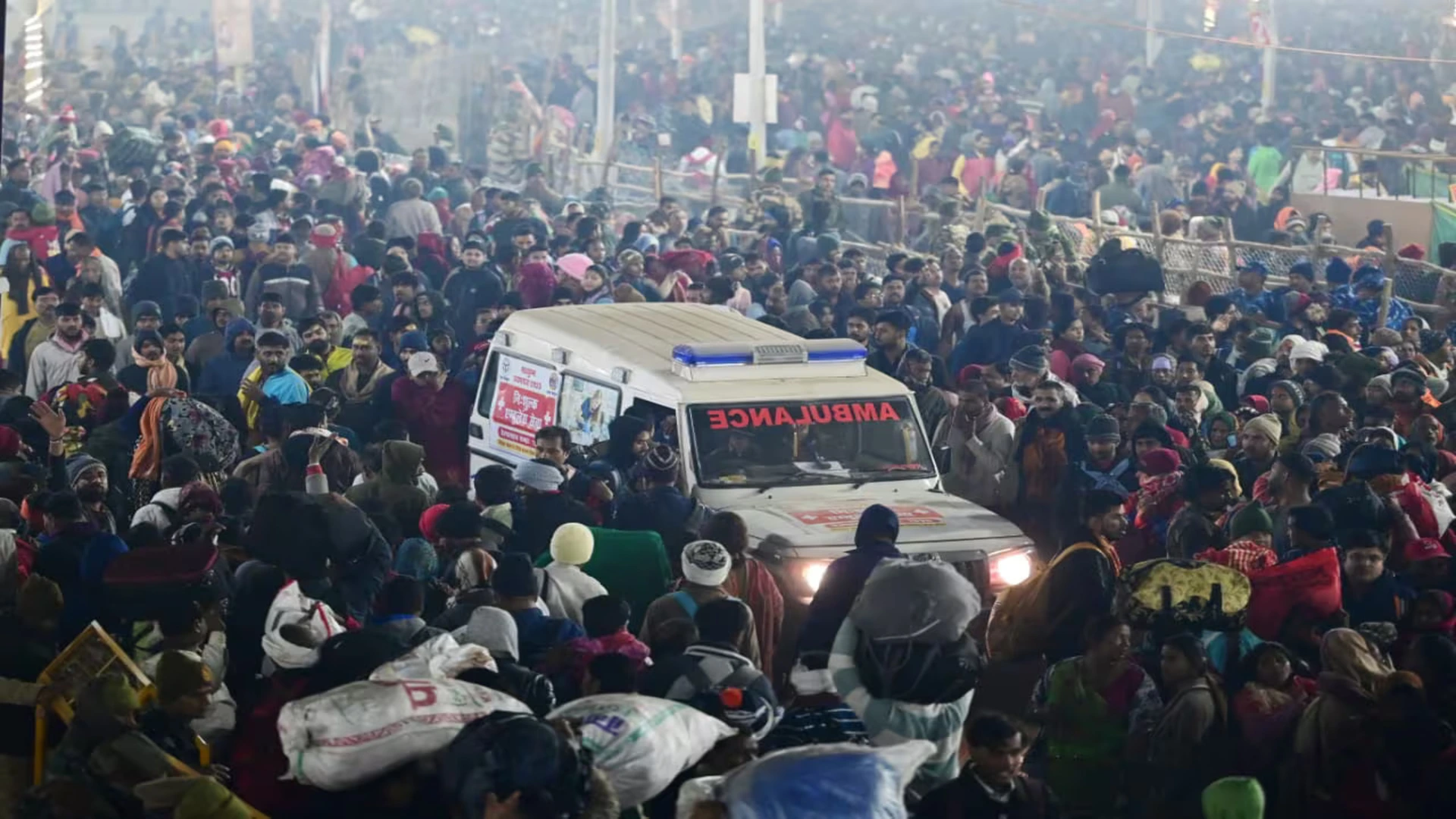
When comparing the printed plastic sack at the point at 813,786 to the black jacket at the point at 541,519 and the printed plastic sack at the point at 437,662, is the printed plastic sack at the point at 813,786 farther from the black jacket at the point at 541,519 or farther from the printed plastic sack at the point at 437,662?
the black jacket at the point at 541,519

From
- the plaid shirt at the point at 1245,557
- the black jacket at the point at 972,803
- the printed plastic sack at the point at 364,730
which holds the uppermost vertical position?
the printed plastic sack at the point at 364,730

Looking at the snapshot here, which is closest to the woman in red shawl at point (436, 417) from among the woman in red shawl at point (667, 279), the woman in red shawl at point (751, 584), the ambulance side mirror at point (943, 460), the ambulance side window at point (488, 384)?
the ambulance side window at point (488, 384)

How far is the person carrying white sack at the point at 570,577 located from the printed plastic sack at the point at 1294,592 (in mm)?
2663

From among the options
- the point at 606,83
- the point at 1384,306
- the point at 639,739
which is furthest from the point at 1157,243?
the point at 639,739

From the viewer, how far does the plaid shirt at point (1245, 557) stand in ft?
29.7

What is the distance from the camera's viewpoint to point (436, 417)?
12.9m

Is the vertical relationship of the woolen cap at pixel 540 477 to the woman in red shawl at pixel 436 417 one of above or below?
above

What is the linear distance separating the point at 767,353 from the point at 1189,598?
3681 mm

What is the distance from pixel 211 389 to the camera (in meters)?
13.5

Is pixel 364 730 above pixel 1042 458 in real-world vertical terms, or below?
above

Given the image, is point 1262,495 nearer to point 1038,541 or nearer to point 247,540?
point 1038,541

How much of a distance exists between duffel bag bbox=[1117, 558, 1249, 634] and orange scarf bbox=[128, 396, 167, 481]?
5439 mm

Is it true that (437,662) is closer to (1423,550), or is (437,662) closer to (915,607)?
(915,607)

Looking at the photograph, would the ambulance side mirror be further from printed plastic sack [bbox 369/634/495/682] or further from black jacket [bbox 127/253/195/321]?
black jacket [bbox 127/253/195/321]
